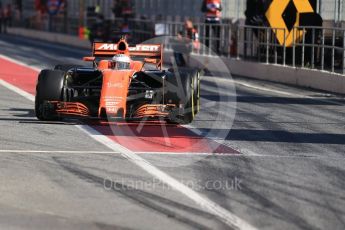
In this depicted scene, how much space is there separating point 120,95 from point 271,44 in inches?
539

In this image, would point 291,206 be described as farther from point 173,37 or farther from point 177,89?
point 173,37

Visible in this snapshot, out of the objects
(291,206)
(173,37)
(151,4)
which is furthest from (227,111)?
(151,4)

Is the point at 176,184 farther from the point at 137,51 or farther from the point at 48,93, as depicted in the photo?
the point at 137,51

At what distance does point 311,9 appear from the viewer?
997 inches

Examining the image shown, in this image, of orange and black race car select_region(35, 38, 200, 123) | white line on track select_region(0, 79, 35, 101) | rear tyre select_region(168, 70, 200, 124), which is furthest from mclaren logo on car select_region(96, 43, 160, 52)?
white line on track select_region(0, 79, 35, 101)

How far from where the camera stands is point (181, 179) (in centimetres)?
937

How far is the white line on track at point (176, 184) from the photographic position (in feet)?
24.6

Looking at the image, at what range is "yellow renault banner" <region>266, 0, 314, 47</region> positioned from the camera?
25.2 meters

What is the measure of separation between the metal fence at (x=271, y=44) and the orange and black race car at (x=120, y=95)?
28.9ft

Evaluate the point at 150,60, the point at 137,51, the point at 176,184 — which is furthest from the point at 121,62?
the point at 176,184

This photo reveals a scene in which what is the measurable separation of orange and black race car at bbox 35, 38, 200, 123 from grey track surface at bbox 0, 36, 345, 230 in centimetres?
33

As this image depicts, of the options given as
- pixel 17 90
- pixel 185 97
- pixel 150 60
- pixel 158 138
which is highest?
pixel 150 60

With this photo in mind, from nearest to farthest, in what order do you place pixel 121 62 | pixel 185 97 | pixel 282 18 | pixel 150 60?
pixel 185 97 < pixel 121 62 < pixel 150 60 < pixel 282 18

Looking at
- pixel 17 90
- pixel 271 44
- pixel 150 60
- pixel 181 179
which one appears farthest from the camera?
pixel 271 44
